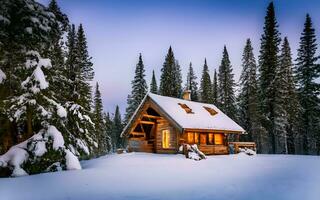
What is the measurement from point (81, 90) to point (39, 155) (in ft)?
55.9

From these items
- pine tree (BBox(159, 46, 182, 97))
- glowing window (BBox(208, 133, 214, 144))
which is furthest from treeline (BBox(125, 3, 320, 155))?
glowing window (BBox(208, 133, 214, 144))

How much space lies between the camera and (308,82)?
33.5m

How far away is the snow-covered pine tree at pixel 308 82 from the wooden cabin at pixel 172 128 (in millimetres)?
10278

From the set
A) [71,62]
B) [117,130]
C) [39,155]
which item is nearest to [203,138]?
[71,62]

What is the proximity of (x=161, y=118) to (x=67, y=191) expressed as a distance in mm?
16986

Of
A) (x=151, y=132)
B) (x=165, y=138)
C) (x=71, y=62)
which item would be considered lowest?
(x=165, y=138)

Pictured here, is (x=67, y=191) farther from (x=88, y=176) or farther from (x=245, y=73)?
(x=245, y=73)

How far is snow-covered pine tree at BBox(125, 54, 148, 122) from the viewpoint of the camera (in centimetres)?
4461

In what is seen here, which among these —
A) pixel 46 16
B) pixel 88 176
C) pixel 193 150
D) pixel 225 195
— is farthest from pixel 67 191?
pixel 193 150

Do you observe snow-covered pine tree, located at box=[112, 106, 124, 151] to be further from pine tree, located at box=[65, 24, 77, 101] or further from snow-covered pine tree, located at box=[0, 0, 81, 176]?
snow-covered pine tree, located at box=[0, 0, 81, 176]

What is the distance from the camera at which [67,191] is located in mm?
9070

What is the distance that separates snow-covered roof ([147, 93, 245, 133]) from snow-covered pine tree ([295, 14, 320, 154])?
10.4m

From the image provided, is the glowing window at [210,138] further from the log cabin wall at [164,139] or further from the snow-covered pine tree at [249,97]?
the snow-covered pine tree at [249,97]

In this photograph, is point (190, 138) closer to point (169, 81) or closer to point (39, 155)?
point (39, 155)
